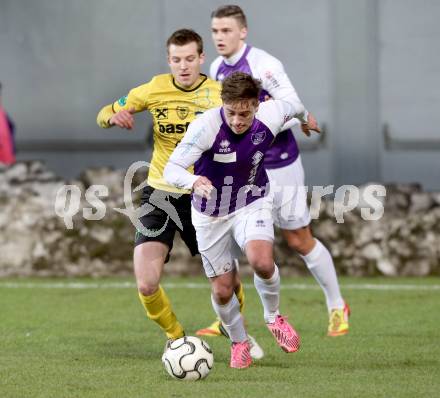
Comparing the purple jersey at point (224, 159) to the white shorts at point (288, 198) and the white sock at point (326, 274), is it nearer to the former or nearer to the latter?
the white shorts at point (288, 198)

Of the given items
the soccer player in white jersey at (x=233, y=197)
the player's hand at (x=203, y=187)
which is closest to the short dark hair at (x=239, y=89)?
the soccer player in white jersey at (x=233, y=197)

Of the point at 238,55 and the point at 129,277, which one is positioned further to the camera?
the point at 129,277

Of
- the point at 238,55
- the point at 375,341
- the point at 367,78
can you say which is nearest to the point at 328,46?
the point at 367,78

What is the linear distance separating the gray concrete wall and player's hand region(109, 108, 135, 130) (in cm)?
579

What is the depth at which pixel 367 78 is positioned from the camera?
12930mm

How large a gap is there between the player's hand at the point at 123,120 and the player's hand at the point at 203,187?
74 cm

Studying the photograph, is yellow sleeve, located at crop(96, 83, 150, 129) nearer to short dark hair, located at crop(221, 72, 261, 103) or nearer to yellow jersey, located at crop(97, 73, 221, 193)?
yellow jersey, located at crop(97, 73, 221, 193)

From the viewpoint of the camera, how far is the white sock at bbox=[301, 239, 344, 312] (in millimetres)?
8492

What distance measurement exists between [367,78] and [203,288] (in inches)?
128

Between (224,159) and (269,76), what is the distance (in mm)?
1394

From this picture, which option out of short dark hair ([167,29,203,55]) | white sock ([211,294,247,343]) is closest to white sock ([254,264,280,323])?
white sock ([211,294,247,343])

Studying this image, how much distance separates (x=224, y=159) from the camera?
691 cm

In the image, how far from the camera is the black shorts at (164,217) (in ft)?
24.4

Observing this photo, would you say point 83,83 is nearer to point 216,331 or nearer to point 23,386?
point 216,331
